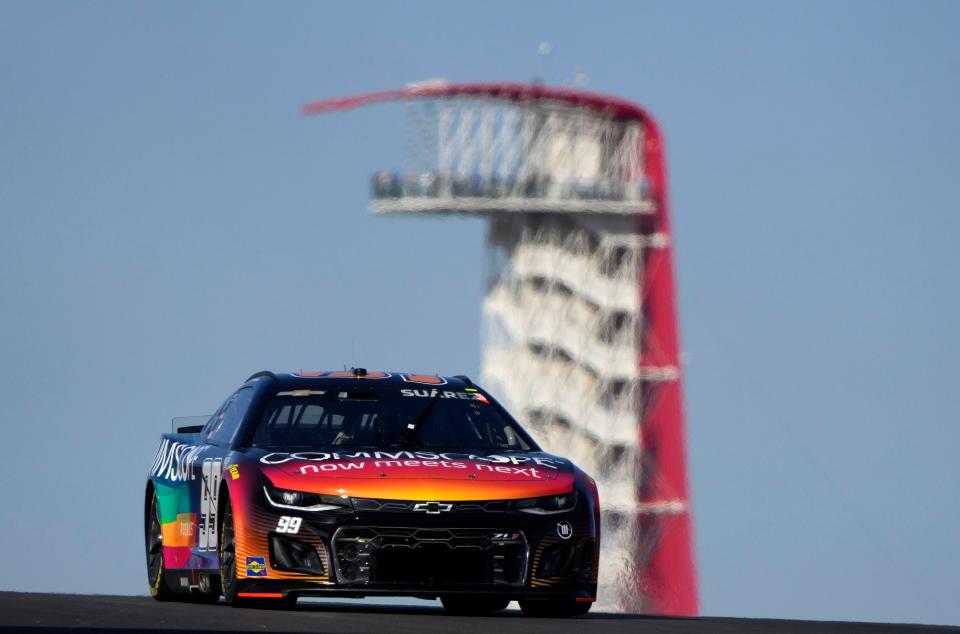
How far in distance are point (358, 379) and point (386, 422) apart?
1.42ft

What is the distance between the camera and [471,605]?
1355cm

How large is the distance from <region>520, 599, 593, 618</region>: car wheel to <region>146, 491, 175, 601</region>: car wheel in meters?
2.24

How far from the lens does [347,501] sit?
1176 centimetres

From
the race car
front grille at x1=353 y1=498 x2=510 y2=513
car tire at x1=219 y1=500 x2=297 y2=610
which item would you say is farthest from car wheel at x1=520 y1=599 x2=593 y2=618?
car tire at x1=219 y1=500 x2=297 y2=610

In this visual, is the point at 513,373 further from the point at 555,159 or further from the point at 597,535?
the point at 597,535

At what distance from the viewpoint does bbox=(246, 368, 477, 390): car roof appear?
13.1m

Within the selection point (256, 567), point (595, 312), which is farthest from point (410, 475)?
point (595, 312)

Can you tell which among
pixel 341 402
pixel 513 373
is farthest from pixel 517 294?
pixel 341 402

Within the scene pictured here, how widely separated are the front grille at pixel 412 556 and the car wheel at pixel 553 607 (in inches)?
25.9

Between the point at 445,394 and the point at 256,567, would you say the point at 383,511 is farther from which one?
the point at 445,394

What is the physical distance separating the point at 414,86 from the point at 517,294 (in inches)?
452

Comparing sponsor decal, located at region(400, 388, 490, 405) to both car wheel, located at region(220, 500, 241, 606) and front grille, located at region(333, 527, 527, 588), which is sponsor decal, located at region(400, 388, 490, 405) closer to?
car wheel, located at region(220, 500, 241, 606)

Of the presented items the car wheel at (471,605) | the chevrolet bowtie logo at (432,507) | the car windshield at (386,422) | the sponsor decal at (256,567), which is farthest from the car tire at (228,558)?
the car wheel at (471,605)

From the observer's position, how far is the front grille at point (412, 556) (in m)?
11.8
